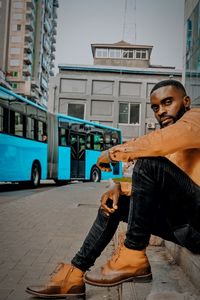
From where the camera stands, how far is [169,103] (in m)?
2.70

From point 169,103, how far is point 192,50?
22266 millimetres

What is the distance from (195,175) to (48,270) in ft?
6.95

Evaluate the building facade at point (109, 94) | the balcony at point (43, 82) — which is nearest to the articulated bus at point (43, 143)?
the building facade at point (109, 94)

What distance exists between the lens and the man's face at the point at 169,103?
269 centimetres

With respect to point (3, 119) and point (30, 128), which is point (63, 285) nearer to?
point (3, 119)

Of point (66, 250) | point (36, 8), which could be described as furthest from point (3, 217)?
point (36, 8)

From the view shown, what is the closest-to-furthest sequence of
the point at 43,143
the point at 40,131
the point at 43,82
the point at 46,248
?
the point at 46,248
the point at 40,131
the point at 43,143
the point at 43,82

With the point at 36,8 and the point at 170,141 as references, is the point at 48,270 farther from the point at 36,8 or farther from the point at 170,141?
the point at 36,8

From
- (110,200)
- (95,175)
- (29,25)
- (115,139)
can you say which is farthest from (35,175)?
(29,25)

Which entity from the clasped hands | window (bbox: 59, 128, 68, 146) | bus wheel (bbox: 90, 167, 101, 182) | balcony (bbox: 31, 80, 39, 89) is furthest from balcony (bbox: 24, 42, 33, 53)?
the clasped hands

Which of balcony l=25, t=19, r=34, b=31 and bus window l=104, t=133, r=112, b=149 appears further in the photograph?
balcony l=25, t=19, r=34, b=31

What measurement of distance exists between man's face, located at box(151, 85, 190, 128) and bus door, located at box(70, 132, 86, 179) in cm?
1664

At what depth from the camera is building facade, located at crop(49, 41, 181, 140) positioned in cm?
4950

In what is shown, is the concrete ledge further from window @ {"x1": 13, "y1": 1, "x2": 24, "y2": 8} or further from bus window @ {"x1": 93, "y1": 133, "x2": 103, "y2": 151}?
window @ {"x1": 13, "y1": 1, "x2": 24, "y2": 8}
